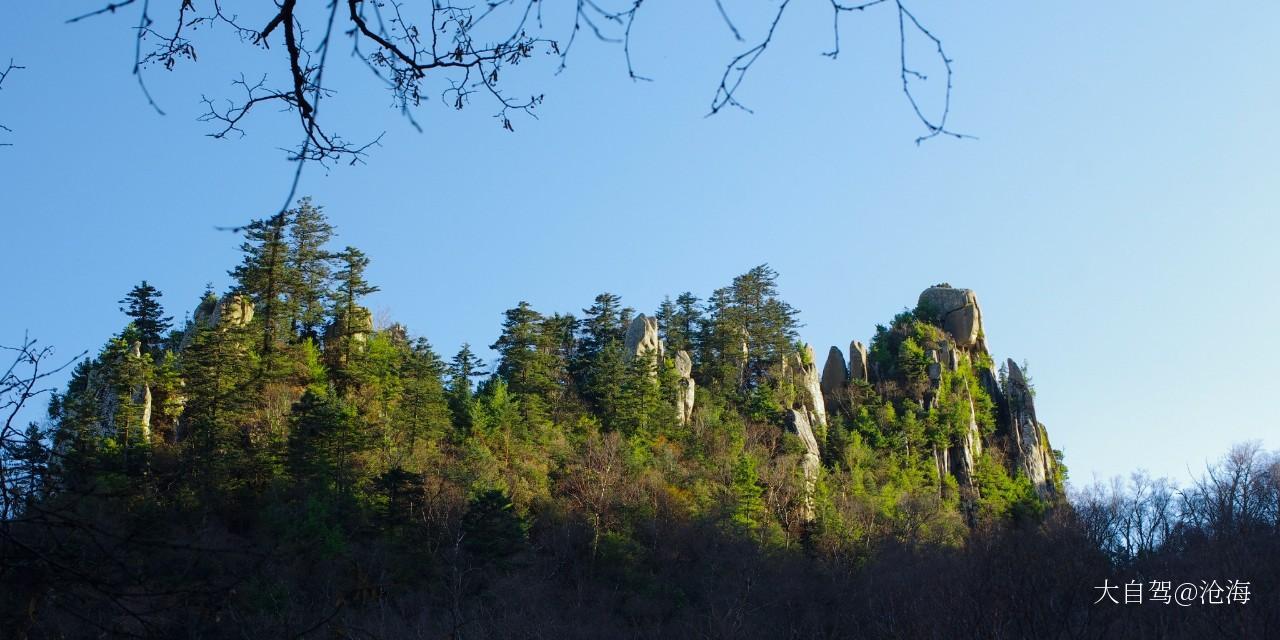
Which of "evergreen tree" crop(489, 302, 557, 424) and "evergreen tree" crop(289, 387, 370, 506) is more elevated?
"evergreen tree" crop(489, 302, 557, 424)

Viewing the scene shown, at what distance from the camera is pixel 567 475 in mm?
34531

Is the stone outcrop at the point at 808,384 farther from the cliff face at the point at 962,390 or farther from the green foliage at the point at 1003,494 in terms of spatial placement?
the green foliage at the point at 1003,494

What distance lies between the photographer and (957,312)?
164 ft

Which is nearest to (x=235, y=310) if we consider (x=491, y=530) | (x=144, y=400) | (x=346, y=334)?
(x=346, y=334)

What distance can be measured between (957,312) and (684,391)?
16.5 m

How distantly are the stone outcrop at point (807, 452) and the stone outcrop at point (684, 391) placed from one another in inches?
165

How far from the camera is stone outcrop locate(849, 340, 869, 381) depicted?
48156mm

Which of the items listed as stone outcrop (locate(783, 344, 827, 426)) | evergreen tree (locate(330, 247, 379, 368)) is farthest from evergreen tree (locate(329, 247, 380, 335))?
stone outcrop (locate(783, 344, 827, 426))

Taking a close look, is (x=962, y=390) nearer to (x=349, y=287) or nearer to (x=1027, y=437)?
(x=1027, y=437)

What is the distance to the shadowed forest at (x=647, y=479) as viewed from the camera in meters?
22.9

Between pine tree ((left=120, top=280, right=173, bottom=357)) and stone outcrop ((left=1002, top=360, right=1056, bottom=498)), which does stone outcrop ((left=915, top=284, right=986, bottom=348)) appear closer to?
stone outcrop ((left=1002, top=360, right=1056, bottom=498))

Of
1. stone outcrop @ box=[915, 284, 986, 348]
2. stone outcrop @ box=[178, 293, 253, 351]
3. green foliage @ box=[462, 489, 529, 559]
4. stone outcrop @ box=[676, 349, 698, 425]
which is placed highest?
stone outcrop @ box=[915, 284, 986, 348]

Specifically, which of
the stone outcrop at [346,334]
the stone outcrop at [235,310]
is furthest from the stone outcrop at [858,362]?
the stone outcrop at [235,310]

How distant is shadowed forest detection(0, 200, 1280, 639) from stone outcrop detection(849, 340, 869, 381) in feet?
0.42
